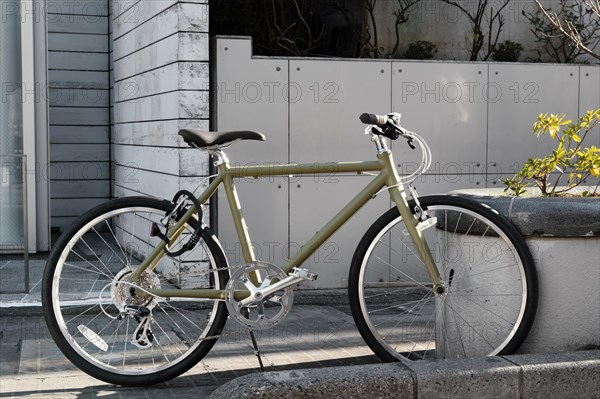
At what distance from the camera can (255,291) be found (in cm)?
539

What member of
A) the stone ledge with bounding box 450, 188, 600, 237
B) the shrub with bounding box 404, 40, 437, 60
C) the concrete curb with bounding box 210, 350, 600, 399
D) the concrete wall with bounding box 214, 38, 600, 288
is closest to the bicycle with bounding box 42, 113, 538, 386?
the stone ledge with bounding box 450, 188, 600, 237

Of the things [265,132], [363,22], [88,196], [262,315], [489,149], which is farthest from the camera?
[88,196]

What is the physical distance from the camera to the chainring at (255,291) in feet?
A: 17.7

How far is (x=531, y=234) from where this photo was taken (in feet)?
17.7

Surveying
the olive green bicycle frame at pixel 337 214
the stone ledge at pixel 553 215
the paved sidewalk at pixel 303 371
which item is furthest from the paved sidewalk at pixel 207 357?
the stone ledge at pixel 553 215

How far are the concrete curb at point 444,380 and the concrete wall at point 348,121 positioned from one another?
11.9 feet

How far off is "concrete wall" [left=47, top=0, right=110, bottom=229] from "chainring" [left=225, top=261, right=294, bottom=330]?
728 centimetres

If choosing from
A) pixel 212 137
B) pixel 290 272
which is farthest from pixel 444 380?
pixel 212 137

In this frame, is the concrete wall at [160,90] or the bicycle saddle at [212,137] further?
the concrete wall at [160,90]

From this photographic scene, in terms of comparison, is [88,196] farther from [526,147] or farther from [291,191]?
[526,147]

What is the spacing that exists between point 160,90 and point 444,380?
478cm

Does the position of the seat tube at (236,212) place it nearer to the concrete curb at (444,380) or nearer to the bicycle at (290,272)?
the bicycle at (290,272)

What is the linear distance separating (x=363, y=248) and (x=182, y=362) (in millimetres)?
1133

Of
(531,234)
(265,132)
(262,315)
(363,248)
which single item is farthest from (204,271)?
(265,132)
